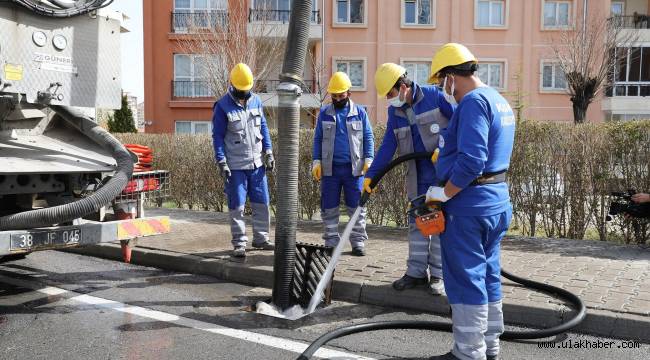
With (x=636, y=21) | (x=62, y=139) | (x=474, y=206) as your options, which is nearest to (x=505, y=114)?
(x=474, y=206)

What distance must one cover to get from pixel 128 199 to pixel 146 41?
2418 centimetres

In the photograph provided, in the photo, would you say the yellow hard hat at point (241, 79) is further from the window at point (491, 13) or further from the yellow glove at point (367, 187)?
the window at point (491, 13)

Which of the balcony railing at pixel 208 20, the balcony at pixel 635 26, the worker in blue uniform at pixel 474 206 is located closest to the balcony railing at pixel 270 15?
the balcony railing at pixel 208 20

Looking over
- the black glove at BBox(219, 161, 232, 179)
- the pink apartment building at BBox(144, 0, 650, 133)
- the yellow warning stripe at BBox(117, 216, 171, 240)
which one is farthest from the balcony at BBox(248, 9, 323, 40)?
the yellow warning stripe at BBox(117, 216, 171, 240)

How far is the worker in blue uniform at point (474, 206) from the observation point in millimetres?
3400

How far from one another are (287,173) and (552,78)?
25.1 metres

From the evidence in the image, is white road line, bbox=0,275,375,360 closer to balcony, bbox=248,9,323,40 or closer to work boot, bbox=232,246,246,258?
work boot, bbox=232,246,246,258

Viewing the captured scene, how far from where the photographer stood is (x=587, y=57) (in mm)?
20859

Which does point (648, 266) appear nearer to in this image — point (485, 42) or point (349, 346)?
point (349, 346)

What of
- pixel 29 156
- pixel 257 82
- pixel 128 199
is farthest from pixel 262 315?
pixel 257 82

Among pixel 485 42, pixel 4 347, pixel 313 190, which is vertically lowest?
pixel 4 347

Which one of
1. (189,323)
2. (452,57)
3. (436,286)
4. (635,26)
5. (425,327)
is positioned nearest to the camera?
(452,57)

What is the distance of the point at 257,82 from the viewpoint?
2252 cm

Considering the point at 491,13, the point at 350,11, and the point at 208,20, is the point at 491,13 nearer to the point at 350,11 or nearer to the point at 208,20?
the point at 350,11
